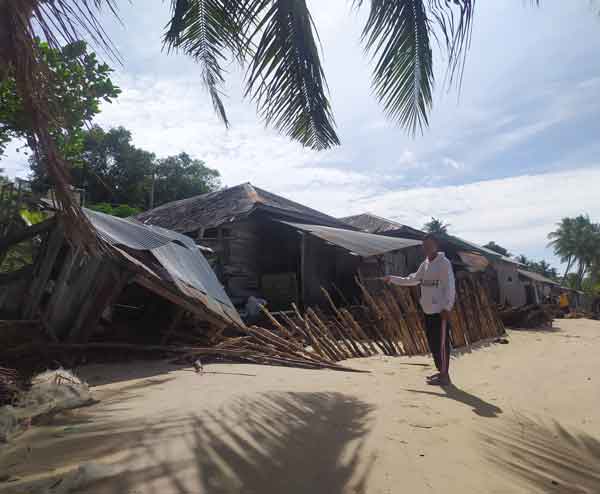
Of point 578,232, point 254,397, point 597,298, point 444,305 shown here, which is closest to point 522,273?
point 597,298

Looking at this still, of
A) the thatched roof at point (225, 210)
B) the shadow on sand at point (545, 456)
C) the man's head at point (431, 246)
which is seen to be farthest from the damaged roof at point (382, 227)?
the shadow on sand at point (545, 456)

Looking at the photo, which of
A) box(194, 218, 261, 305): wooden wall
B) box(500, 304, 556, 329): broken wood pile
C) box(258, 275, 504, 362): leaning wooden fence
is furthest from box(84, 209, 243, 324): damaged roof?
box(500, 304, 556, 329): broken wood pile

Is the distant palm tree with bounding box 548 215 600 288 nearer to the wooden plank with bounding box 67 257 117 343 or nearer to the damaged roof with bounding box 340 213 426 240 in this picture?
the damaged roof with bounding box 340 213 426 240

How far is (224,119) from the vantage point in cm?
507

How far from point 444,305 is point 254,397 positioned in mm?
2218

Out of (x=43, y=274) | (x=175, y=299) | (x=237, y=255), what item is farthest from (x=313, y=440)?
(x=237, y=255)

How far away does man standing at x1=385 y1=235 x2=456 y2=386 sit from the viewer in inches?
155

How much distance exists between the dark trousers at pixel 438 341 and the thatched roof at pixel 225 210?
7344 millimetres

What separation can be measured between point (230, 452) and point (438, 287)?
2959 mm

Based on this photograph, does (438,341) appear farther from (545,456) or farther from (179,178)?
(179,178)

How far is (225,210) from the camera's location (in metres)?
11.7

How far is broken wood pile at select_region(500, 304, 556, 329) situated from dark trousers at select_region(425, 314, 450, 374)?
9481 millimetres

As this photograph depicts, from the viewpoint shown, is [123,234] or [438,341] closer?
[438,341]

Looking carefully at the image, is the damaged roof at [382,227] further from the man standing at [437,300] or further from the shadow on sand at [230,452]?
the shadow on sand at [230,452]
